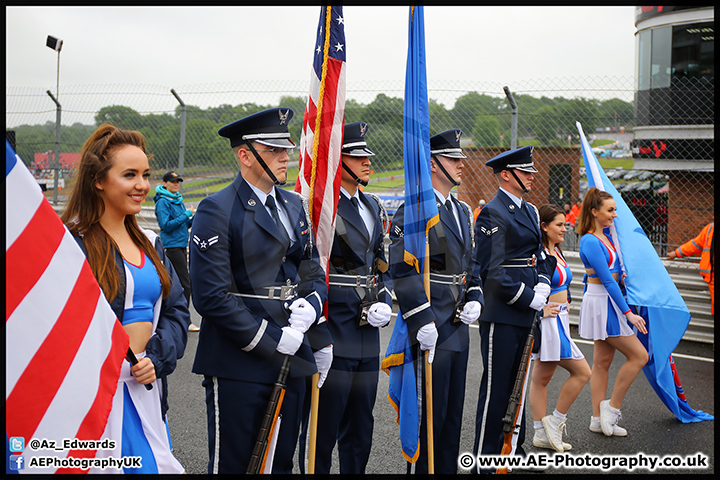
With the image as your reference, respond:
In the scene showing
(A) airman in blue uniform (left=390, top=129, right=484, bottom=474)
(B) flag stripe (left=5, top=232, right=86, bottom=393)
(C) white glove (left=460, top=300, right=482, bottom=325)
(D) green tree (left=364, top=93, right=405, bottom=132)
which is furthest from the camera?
(D) green tree (left=364, top=93, right=405, bottom=132)

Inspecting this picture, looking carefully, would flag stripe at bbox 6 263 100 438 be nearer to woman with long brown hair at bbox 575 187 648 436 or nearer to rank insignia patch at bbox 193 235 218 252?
rank insignia patch at bbox 193 235 218 252

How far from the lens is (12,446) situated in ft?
6.40

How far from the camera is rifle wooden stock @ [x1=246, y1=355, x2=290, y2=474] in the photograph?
2678mm

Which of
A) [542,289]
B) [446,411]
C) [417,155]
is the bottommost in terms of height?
[446,411]

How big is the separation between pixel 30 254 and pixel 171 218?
17.6ft

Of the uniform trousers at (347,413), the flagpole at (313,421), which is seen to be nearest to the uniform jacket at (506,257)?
the uniform trousers at (347,413)

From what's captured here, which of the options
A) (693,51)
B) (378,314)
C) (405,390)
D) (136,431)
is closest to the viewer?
(136,431)

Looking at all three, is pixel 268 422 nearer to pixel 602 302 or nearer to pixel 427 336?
pixel 427 336

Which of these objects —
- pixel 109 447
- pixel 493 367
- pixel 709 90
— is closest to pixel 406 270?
pixel 493 367

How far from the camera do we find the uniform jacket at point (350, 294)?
139 inches

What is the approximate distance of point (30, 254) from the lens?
1977mm

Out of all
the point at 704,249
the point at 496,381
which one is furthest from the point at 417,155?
the point at 704,249

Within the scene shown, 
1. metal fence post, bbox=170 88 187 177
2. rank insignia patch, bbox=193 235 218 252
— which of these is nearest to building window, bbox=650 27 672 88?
metal fence post, bbox=170 88 187 177

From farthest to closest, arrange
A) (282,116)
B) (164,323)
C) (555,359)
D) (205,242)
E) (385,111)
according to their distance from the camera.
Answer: (385,111), (555,359), (282,116), (205,242), (164,323)
